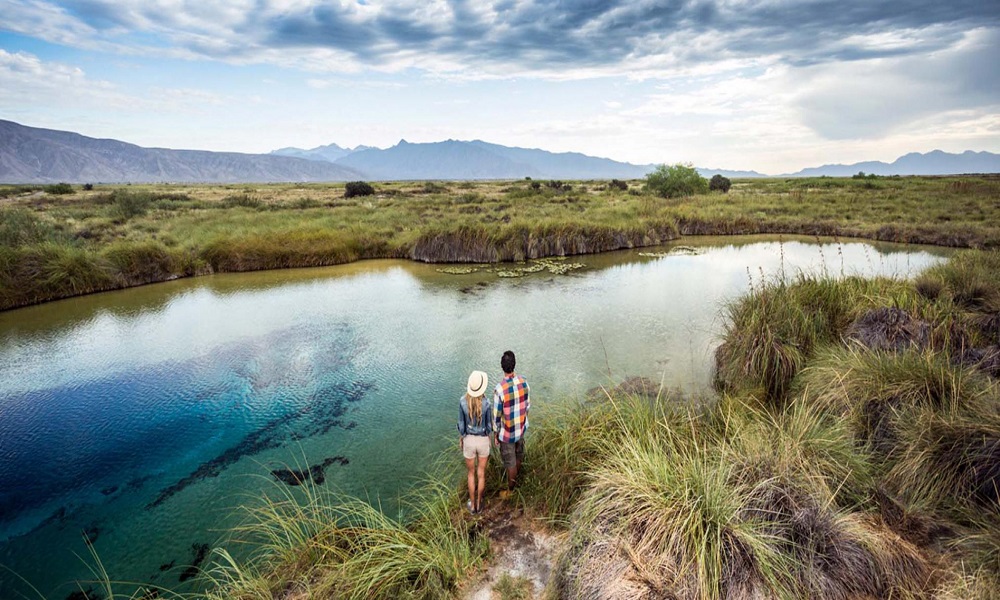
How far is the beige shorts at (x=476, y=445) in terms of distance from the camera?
4.53 m

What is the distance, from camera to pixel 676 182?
43312mm

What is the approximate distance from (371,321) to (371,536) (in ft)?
29.5

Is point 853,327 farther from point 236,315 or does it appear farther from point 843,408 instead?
point 236,315

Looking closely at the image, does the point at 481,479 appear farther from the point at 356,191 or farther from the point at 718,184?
the point at 718,184

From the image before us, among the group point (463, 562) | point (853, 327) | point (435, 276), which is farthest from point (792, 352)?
point (435, 276)

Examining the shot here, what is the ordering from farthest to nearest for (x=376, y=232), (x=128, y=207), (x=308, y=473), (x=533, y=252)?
1. (x=128, y=207)
2. (x=376, y=232)
3. (x=533, y=252)
4. (x=308, y=473)

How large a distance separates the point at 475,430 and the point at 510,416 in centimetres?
42

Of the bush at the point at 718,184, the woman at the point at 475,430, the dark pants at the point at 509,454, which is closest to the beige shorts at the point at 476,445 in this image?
the woman at the point at 475,430

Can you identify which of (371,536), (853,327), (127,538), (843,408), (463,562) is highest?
(853,327)

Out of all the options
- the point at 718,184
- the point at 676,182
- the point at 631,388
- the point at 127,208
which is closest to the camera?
the point at 631,388

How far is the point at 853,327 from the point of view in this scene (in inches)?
262

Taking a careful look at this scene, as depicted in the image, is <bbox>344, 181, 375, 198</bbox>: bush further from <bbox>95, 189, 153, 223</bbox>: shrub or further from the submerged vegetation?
the submerged vegetation

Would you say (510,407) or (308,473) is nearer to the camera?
(510,407)

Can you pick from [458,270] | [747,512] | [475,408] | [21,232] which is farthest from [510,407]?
[21,232]
